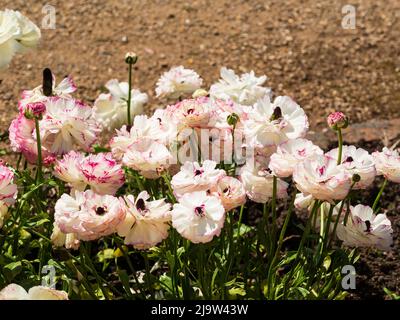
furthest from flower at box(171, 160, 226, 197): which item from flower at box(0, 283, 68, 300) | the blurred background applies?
the blurred background

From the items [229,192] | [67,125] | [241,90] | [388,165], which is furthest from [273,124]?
[67,125]

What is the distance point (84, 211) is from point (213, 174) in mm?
356

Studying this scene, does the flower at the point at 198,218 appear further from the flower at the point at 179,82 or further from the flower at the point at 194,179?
the flower at the point at 179,82

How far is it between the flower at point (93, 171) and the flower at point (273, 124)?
397 millimetres

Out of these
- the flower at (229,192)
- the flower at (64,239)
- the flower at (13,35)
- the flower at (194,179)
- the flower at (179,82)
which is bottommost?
the flower at (64,239)

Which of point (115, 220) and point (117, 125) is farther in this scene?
point (117, 125)

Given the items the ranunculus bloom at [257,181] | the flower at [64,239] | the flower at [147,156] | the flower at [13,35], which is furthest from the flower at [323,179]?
the flower at [13,35]

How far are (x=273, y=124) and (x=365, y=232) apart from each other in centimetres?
42

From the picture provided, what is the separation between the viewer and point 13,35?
2.54 m

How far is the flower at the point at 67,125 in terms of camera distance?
2.54 meters

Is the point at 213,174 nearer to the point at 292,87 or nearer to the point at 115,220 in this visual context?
the point at 115,220

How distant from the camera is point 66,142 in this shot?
2553 mm

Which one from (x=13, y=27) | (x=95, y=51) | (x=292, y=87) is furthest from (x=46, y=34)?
(x=13, y=27)

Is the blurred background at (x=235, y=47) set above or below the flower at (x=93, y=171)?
below
